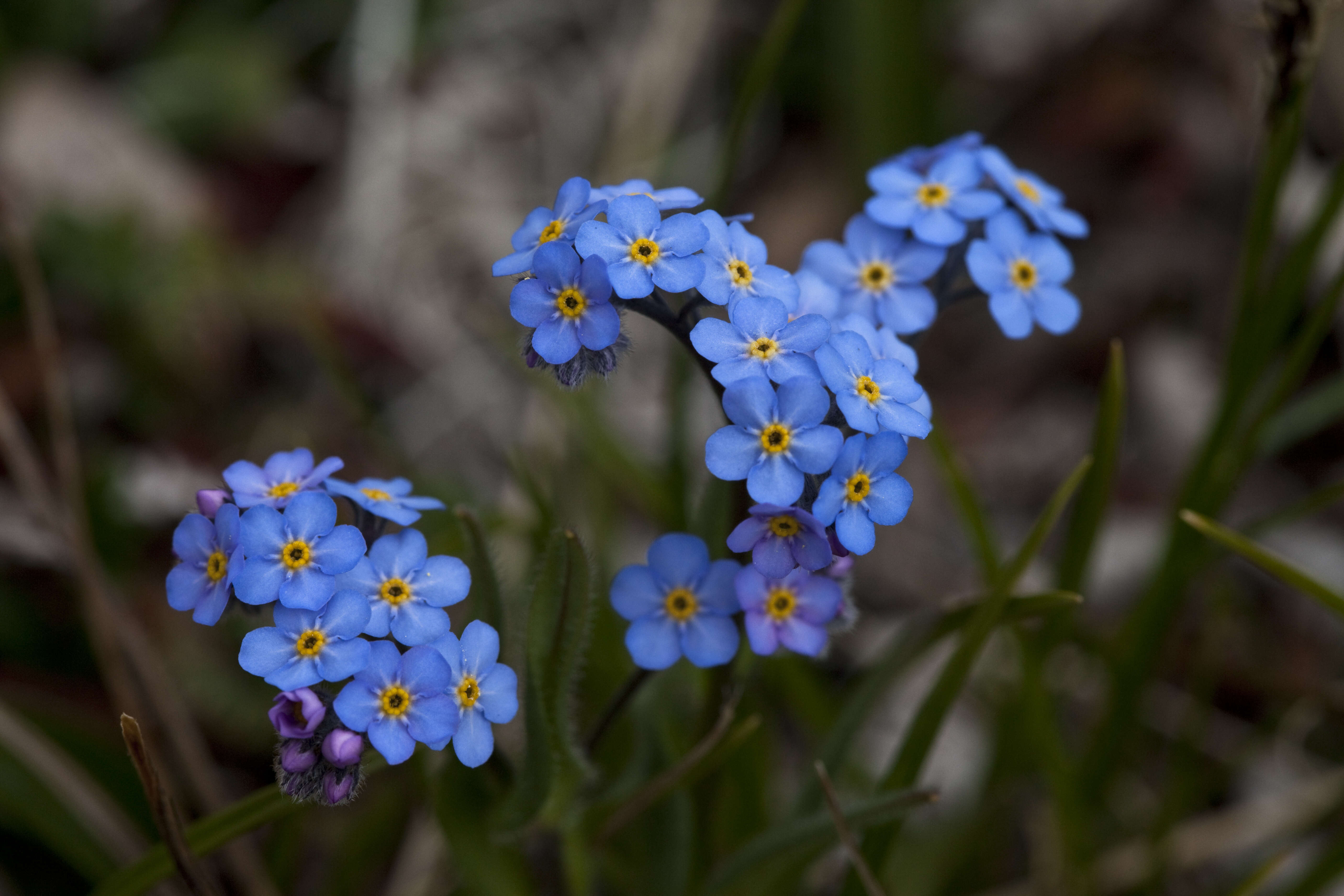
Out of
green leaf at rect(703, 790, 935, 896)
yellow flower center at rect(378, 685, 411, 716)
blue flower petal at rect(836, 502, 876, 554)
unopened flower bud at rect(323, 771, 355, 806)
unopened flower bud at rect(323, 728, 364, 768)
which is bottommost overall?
green leaf at rect(703, 790, 935, 896)

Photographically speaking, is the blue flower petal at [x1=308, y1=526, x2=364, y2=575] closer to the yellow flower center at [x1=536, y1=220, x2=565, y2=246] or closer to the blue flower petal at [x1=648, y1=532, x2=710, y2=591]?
the blue flower petal at [x1=648, y1=532, x2=710, y2=591]

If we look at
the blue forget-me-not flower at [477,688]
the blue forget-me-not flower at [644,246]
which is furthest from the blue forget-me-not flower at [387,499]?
the blue forget-me-not flower at [644,246]

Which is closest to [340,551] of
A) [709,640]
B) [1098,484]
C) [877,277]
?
[709,640]

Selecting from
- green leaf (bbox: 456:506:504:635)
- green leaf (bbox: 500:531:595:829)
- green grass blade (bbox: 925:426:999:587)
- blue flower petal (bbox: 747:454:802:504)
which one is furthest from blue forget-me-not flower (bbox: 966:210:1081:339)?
green leaf (bbox: 456:506:504:635)

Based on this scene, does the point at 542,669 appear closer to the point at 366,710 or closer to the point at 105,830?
the point at 366,710

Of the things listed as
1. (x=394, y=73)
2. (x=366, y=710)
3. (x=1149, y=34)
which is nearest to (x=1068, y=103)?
(x=1149, y=34)

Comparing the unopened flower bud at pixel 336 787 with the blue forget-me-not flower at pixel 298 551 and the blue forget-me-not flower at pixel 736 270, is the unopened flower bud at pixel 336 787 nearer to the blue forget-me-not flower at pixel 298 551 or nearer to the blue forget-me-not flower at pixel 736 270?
the blue forget-me-not flower at pixel 298 551
